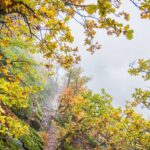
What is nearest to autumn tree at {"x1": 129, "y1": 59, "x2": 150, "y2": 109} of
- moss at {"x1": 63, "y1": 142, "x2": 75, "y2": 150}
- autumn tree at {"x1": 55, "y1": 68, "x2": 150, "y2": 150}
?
autumn tree at {"x1": 55, "y1": 68, "x2": 150, "y2": 150}

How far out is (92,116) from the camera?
1886cm

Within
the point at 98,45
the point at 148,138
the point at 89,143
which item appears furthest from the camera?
the point at 89,143

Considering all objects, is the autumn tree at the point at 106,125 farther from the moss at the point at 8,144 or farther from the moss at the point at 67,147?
the moss at the point at 8,144

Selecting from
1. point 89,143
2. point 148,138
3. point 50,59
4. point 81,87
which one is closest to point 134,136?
point 148,138

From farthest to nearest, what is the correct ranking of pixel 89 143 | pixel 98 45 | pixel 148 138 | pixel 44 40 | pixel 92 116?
1. pixel 89 143
2. pixel 92 116
3. pixel 148 138
4. pixel 44 40
5. pixel 98 45

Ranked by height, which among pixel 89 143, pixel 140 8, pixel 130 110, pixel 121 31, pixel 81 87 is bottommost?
pixel 121 31

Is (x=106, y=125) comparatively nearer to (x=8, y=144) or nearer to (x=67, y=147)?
(x=67, y=147)

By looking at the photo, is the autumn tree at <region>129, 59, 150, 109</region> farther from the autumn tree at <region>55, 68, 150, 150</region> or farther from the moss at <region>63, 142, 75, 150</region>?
the moss at <region>63, 142, 75, 150</region>

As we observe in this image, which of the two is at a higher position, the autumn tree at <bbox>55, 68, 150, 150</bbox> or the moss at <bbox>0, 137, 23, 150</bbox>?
the autumn tree at <bbox>55, 68, 150, 150</bbox>

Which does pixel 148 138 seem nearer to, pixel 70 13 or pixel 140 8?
pixel 70 13

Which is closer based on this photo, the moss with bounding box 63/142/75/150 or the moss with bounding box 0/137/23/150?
the moss with bounding box 0/137/23/150

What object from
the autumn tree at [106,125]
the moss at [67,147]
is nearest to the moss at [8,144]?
the autumn tree at [106,125]

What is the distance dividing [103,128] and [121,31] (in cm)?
1554

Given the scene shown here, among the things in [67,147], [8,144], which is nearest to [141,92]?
[8,144]
